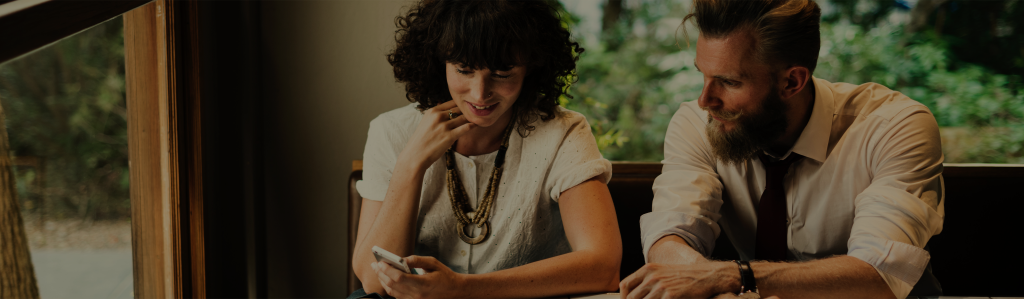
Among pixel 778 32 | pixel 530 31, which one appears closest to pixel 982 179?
pixel 778 32

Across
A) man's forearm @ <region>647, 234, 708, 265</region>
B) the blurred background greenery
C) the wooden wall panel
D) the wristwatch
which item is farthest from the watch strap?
the blurred background greenery

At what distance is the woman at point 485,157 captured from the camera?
147 centimetres

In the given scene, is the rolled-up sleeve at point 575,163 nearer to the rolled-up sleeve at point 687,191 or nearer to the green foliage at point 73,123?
the rolled-up sleeve at point 687,191

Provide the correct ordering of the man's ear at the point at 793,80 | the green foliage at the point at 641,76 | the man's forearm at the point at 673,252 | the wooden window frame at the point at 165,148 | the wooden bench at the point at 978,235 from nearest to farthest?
the man's forearm at the point at 673,252 → the man's ear at the point at 793,80 → the wooden window frame at the point at 165,148 → the wooden bench at the point at 978,235 → the green foliage at the point at 641,76

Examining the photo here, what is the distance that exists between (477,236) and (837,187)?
3.30 ft

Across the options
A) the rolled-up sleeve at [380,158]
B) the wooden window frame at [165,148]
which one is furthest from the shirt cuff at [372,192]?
the wooden window frame at [165,148]

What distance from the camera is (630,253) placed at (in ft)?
6.72

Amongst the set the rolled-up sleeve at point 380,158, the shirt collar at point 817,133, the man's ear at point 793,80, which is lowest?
the rolled-up sleeve at point 380,158

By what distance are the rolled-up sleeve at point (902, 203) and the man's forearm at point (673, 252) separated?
0.37 meters

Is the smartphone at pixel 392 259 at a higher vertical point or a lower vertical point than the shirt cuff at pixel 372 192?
lower

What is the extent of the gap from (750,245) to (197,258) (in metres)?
1.80

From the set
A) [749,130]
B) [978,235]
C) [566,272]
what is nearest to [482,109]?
[566,272]

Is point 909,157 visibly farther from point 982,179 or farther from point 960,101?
point 960,101

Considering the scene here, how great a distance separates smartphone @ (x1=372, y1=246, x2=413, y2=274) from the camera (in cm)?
116
